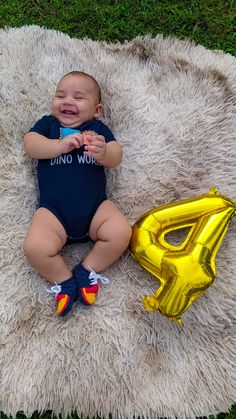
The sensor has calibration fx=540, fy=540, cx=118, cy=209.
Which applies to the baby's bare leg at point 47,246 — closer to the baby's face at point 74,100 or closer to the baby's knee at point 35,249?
the baby's knee at point 35,249

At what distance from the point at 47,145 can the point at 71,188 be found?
0.50ft

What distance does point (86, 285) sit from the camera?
5.35ft

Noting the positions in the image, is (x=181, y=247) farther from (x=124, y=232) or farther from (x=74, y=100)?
(x=74, y=100)

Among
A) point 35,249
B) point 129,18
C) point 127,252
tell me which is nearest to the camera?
point 35,249

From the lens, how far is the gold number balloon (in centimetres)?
158

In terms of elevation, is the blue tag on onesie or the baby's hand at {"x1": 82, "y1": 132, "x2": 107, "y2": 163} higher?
the blue tag on onesie

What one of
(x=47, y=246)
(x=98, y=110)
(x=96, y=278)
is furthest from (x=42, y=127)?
(x=96, y=278)

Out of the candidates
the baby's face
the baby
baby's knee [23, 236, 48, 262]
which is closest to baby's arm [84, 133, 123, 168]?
the baby

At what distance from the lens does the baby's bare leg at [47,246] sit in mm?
1599

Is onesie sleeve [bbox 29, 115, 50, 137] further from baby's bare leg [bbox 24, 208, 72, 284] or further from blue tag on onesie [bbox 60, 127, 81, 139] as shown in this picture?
baby's bare leg [bbox 24, 208, 72, 284]

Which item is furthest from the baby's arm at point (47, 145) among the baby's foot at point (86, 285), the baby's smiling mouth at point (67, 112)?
the baby's foot at point (86, 285)

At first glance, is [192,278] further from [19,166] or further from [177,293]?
[19,166]

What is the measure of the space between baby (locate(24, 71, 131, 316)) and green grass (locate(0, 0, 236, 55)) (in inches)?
14.0

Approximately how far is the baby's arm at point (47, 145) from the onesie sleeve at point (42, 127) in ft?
0.06
